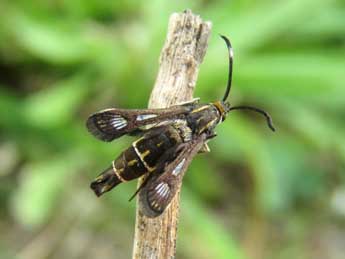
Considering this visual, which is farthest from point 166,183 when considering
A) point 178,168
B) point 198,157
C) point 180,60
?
point 198,157

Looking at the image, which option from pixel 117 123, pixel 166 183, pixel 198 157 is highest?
pixel 198 157

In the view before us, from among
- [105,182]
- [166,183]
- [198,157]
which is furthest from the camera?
[198,157]

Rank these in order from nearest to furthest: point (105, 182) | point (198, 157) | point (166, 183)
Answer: point (166, 183)
point (105, 182)
point (198, 157)

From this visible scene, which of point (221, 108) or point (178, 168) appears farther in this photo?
point (221, 108)

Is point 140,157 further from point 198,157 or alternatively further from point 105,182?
point 198,157

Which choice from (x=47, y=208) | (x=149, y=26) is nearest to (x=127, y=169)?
(x=47, y=208)

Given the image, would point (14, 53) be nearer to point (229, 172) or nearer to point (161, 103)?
point (229, 172)

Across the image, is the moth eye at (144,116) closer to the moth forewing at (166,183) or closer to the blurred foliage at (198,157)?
the moth forewing at (166,183)
